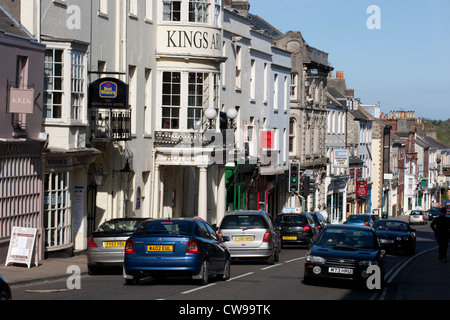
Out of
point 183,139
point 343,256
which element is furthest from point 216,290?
point 183,139

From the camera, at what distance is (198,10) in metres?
36.0

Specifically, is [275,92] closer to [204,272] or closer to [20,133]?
[20,133]

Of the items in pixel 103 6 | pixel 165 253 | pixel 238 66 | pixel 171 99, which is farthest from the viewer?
pixel 238 66

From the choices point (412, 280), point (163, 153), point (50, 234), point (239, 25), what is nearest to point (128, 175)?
point (163, 153)

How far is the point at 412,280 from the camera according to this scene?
2342 cm

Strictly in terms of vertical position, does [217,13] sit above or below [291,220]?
above

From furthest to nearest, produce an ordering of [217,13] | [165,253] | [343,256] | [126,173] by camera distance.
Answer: [217,13] → [126,173] → [343,256] → [165,253]

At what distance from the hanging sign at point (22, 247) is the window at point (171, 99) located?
1328 centimetres

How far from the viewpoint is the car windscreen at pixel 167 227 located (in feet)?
62.1

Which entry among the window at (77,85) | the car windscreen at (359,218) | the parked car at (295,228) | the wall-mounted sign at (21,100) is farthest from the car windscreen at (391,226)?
the wall-mounted sign at (21,100)

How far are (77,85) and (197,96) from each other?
31.8ft

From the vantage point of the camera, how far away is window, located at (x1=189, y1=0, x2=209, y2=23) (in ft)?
118

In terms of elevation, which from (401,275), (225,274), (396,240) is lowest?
(396,240)

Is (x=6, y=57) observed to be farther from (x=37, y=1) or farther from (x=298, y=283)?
(x=298, y=283)
